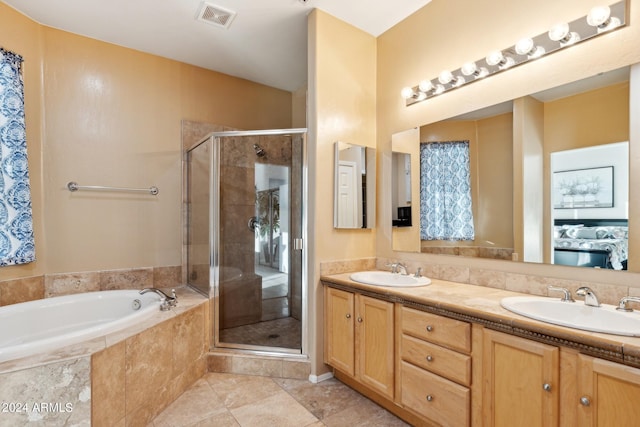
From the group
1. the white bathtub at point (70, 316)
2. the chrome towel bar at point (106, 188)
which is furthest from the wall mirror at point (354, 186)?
the chrome towel bar at point (106, 188)

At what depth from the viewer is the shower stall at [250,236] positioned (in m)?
2.61

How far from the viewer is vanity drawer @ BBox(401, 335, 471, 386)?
1.44m

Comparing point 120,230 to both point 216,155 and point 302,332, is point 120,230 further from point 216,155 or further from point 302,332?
point 302,332

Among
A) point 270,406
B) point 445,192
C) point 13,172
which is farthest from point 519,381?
point 13,172

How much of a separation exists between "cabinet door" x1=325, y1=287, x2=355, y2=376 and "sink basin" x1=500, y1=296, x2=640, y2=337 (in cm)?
95

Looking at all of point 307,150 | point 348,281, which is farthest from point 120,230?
point 348,281

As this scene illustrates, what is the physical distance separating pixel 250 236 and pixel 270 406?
1.35m

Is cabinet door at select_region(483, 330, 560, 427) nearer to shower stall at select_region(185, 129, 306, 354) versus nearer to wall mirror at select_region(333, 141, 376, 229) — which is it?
wall mirror at select_region(333, 141, 376, 229)

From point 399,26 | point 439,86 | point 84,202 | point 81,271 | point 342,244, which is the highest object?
point 399,26

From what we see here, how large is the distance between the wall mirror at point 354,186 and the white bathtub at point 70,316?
1.48m

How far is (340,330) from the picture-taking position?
86.0 inches

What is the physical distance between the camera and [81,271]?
8.75 feet

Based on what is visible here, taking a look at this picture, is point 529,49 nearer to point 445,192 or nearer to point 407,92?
point 407,92

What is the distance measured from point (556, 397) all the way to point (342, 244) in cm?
154
